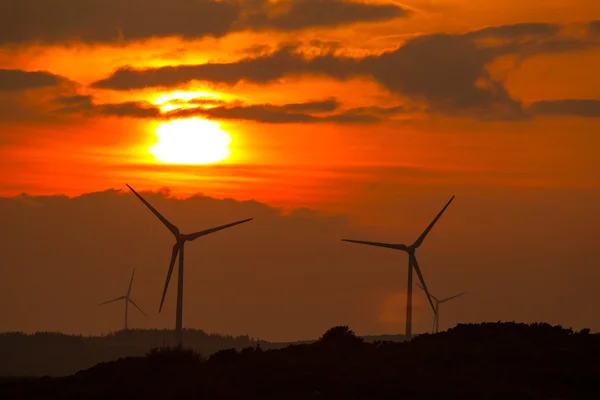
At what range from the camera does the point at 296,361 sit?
233 feet

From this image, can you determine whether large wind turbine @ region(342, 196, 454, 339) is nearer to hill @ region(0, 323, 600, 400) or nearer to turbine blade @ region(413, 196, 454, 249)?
turbine blade @ region(413, 196, 454, 249)

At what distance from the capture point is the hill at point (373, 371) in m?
63.9

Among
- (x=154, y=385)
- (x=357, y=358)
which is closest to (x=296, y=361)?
(x=357, y=358)

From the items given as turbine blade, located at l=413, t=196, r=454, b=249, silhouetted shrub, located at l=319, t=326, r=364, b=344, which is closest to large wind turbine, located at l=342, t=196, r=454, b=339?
turbine blade, located at l=413, t=196, r=454, b=249

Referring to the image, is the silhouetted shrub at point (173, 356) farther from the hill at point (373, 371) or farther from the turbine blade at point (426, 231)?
the turbine blade at point (426, 231)

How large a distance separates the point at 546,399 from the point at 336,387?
10.4 meters

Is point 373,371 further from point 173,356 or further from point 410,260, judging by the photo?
point 410,260

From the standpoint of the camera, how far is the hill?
63906 mm

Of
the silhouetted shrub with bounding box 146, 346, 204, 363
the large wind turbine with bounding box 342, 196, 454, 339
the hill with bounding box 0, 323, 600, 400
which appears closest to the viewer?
the hill with bounding box 0, 323, 600, 400

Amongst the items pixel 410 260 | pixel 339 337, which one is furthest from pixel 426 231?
pixel 339 337

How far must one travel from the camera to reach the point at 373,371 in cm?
6812

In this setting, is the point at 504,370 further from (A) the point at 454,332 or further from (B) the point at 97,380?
(B) the point at 97,380

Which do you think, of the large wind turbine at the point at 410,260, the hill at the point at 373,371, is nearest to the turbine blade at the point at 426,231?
the large wind turbine at the point at 410,260

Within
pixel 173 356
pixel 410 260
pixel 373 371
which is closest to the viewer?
pixel 373 371
